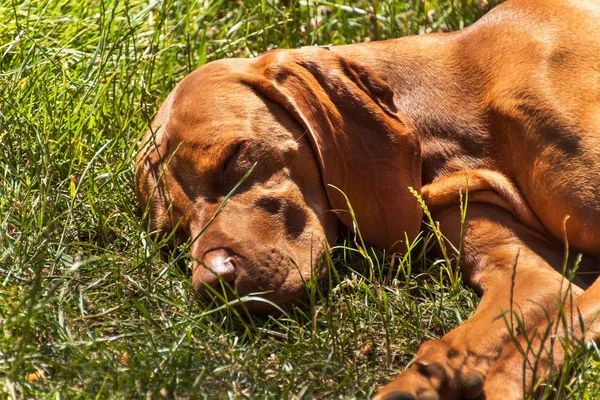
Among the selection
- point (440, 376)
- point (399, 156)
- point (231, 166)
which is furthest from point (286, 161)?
point (440, 376)

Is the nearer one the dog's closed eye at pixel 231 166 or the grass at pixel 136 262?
the grass at pixel 136 262

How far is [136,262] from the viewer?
3.62m

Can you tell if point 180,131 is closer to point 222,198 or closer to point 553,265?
point 222,198

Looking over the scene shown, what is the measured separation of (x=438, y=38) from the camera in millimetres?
3906

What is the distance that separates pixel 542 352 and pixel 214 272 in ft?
3.56

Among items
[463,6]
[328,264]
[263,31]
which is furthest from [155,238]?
[463,6]

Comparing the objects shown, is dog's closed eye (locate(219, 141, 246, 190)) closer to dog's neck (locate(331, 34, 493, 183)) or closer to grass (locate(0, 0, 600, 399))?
grass (locate(0, 0, 600, 399))

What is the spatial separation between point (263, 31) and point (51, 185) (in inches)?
57.8

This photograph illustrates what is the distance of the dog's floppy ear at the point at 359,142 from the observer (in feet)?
11.7

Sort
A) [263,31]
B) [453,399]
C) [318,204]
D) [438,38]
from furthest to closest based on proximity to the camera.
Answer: [263,31] < [438,38] < [318,204] < [453,399]

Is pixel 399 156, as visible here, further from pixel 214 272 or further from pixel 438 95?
pixel 214 272

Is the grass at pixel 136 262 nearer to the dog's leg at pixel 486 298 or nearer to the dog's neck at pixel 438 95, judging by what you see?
the dog's leg at pixel 486 298

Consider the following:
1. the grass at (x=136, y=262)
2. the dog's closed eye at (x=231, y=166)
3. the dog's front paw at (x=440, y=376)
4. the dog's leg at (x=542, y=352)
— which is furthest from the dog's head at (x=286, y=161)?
the dog's leg at (x=542, y=352)

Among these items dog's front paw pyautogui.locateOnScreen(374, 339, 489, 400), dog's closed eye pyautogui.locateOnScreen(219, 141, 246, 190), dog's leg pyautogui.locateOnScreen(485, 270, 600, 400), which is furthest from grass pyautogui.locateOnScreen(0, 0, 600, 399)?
dog's closed eye pyautogui.locateOnScreen(219, 141, 246, 190)
